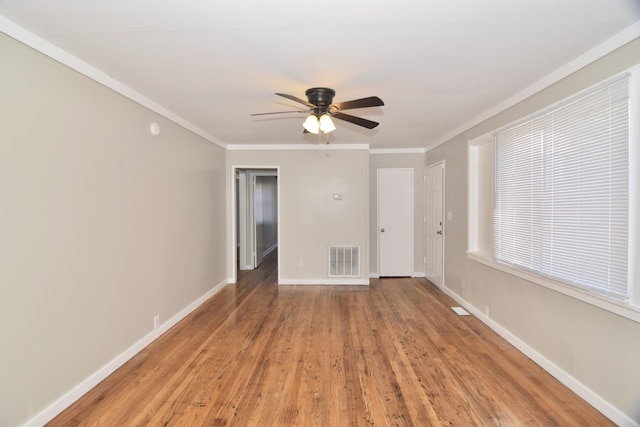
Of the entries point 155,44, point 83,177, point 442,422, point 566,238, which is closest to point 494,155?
point 566,238

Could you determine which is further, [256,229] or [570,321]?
[256,229]

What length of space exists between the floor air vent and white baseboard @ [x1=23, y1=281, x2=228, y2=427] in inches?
97.1

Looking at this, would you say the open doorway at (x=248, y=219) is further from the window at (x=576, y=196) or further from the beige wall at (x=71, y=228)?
the window at (x=576, y=196)

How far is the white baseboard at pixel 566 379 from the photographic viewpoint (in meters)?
1.85

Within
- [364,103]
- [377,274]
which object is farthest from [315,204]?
[364,103]

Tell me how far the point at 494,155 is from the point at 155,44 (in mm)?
3304

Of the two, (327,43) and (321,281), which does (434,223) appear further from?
(327,43)

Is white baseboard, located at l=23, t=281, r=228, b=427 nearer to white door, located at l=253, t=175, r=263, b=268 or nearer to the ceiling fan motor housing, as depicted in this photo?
the ceiling fan motor housing

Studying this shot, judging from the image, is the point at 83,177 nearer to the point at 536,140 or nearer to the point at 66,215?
Result: the point at 66,215

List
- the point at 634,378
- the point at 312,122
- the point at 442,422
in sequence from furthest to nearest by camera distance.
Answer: the point at 312,122, the point at 442,422, the point at 634,378

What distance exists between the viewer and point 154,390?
2207 millimetres

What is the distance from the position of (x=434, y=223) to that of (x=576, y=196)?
291 centimetres

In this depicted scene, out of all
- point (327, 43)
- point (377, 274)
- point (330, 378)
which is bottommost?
point (330, 378)

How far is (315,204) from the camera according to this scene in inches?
203
